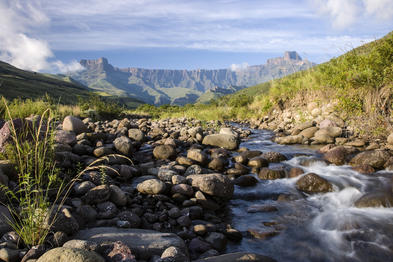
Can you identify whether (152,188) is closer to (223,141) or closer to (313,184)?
(313,184)

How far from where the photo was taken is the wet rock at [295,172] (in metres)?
7.34

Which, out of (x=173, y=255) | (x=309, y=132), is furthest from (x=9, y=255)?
(x=309, y=132)

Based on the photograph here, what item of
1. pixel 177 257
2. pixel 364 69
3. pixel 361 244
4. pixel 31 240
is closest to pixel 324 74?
pixel 364 69

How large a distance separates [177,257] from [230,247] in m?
1.39

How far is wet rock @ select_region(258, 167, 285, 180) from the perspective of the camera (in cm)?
732

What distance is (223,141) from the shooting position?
10797 millimetres

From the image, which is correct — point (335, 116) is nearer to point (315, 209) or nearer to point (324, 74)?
point (324, 74)

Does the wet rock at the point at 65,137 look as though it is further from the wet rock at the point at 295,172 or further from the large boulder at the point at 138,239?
the wet rock at the point at 295,172

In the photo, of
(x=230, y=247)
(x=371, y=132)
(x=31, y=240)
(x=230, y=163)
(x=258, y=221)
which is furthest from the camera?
(x=371, y=132)

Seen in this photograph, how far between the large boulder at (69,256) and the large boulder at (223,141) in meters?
8.33

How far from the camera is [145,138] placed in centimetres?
1130

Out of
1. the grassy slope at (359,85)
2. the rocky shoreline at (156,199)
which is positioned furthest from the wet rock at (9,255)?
the grassy slope at (359,85)

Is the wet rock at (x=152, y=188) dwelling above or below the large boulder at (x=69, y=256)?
below

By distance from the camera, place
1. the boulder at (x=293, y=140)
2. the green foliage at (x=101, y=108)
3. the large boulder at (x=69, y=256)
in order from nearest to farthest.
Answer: the large boulder at (x=69, y=256) < the boulder at (x=293, y=140) < the green foliage at (x=101, y=108)
